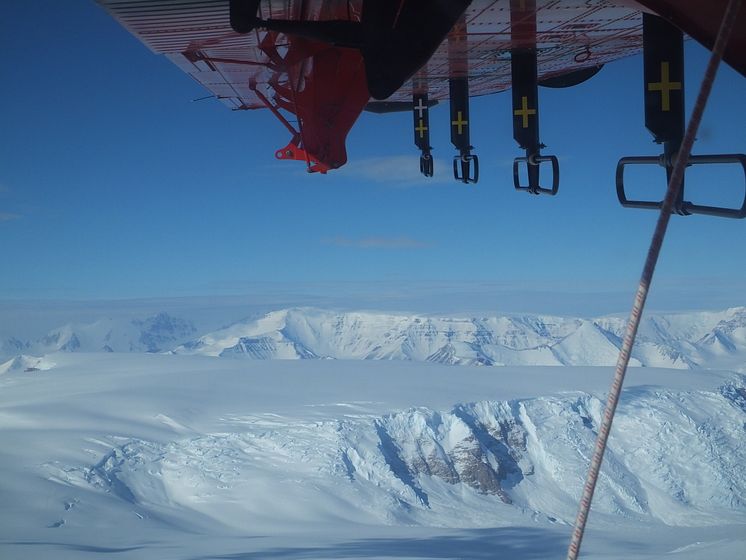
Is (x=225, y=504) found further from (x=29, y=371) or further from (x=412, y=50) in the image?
(x=412, y=50)

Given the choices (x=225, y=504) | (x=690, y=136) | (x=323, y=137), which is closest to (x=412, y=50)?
(x=690, y=136)

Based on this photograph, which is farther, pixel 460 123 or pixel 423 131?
pixel 423 131

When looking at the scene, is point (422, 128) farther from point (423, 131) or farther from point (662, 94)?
point (662, 94)

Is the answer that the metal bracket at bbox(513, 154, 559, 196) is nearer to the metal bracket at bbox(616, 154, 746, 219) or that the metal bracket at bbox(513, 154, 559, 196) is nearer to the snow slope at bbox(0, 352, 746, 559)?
the metal bracket at bbox(616, 154, 746, 219)

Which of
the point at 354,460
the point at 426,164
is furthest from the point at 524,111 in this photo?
the point at 354,460

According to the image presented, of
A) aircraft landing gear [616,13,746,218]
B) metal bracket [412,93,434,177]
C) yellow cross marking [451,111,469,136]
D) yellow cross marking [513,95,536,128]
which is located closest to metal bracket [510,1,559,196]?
yellow cross marking [513,95,536,128]

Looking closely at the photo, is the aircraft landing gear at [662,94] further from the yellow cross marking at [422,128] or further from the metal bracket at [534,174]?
the yellow cross marking at [422,128]
